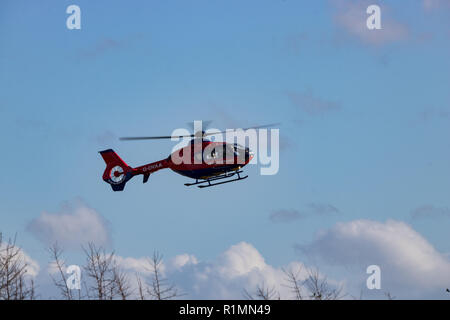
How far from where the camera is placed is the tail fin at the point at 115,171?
78.9 m

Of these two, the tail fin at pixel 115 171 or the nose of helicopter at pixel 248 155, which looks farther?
the tail fin at pixel 115 171

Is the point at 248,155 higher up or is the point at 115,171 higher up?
the point at 115,171

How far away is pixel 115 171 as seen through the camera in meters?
79.8

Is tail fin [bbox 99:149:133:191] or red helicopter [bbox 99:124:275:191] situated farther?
tail fin [bbox 99:149:133:191]

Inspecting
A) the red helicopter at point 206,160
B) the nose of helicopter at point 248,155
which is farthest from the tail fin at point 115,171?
the nose of helicopter at point 248,155

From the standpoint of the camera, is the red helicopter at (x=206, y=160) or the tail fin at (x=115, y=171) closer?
the red helicopter at (x=206, y=160)

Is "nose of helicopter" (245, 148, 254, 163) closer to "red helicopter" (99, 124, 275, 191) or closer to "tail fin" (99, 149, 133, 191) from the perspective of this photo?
"red helicopter" (99, 124, 275, 191)

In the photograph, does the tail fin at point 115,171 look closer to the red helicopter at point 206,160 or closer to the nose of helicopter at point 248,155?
the red helicopter at point 206,160

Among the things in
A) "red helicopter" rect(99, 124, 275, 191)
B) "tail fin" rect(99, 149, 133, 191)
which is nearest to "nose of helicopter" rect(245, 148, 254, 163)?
"red helicopter" rect(99, 124, 275, 191)

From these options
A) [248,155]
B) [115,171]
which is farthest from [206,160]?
[115,171]

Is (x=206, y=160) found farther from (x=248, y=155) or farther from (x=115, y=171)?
(x=115, y=171)

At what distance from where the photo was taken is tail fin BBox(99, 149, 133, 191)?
78875 mm
